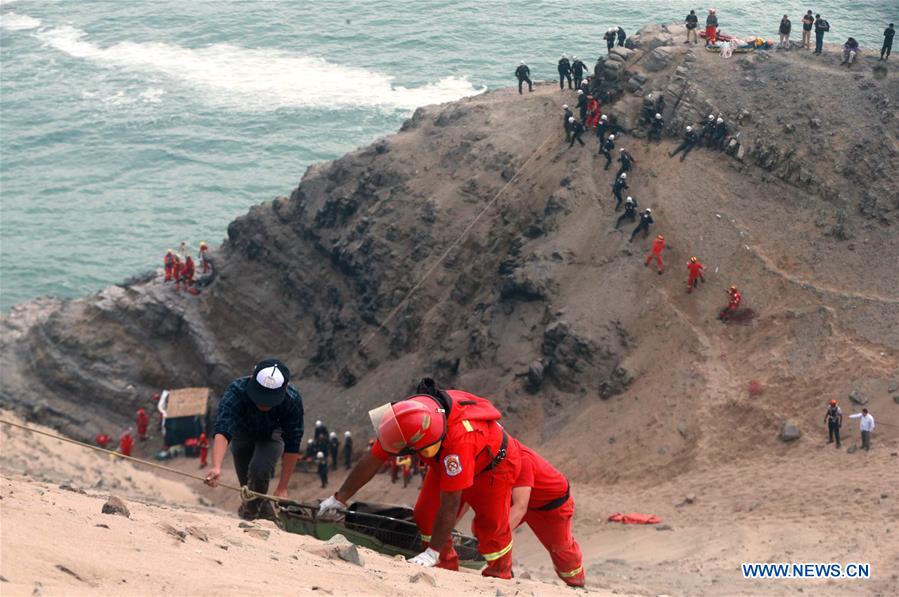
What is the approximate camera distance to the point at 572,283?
24156mm

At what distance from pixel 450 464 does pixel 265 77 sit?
49313mm

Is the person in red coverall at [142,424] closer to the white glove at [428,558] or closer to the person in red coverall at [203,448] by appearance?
the person in red coverall at [203,448]

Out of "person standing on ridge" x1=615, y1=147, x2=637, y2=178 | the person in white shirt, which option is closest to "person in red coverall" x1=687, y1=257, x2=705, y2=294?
"person standing on ridge" x1=615, y1=147, x2=637, y2=178

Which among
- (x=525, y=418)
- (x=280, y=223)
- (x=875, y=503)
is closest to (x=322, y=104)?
(x=280, y=223)

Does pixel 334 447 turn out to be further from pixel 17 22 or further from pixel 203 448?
pixel 17 22

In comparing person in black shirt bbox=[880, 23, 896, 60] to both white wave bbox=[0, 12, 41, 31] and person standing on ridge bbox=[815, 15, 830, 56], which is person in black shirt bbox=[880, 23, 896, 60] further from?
white wave bbox=[0, 12, 41, 31]

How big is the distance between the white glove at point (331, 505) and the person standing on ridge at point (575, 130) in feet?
61.9

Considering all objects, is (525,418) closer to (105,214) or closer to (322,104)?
(105,214)

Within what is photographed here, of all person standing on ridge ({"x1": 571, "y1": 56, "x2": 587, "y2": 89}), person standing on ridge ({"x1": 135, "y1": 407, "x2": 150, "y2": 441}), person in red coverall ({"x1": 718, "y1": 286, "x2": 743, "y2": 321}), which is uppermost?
person standing on ridge ({"x1": 571, "y1": 56, "x2": 587, "y2": 89})

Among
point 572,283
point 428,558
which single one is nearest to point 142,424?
Answer: point 572,283

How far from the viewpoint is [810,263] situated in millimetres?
22875

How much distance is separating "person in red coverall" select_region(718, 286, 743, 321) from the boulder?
353 cm

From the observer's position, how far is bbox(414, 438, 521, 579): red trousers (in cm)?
834

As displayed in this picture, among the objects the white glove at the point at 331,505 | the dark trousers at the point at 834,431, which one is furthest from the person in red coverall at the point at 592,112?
the white glove at the point at 331,505
